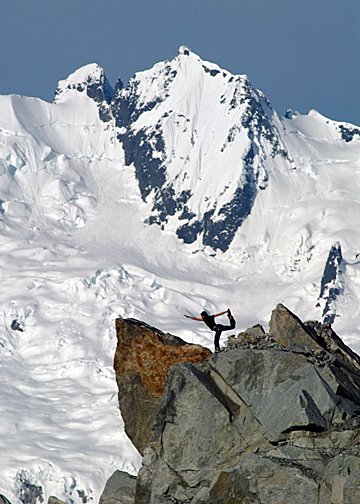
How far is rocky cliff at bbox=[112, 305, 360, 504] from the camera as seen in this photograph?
3153 centimetres

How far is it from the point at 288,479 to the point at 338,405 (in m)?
3.26

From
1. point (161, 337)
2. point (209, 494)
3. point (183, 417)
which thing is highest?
→ point (161, 337)

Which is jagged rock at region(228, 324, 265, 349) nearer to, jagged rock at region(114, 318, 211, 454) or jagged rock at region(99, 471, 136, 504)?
jagged rock at region(114, 318, 211, 454)

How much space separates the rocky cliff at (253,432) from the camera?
31.5m

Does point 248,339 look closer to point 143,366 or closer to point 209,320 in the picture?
point 209,320

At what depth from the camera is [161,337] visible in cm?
3988

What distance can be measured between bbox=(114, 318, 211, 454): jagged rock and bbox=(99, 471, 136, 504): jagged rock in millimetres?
2446

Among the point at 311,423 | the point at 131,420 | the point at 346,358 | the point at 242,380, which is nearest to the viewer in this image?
the point at 311,423

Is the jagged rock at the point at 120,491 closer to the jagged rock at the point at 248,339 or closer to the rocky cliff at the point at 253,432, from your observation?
the rocky cliff at the point at 253,432

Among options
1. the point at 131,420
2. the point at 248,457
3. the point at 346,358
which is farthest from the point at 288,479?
the point at 346,358

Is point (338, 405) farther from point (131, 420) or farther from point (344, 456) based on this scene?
point (131, 420)

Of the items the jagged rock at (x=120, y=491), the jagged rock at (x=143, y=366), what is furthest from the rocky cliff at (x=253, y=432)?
the jagged rock at (x=143, y=366)

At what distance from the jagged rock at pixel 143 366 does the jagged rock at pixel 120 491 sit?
2.45 m

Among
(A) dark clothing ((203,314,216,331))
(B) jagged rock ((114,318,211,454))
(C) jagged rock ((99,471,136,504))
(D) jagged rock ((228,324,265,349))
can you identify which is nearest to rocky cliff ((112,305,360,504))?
(C) jagged rock ((99,471,136,504))
